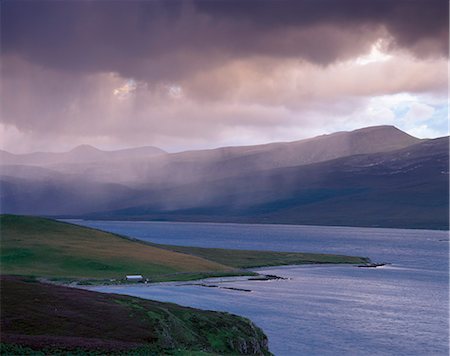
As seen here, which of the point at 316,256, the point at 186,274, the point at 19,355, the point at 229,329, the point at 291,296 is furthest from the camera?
the point at 316,256

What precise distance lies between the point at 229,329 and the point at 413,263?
5861 inches

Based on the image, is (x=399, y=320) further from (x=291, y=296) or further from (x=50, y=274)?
(x=50, y=274)

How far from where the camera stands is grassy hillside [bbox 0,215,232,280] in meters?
127

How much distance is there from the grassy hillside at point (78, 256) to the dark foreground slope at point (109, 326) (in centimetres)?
5643

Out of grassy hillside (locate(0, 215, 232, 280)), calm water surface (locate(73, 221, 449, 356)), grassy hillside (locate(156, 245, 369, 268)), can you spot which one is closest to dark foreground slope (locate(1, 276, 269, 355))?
calm water surface (locate(73, 221, 449, 356))

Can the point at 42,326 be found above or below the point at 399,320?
above

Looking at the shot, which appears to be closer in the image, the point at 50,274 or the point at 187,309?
the point at 187,309

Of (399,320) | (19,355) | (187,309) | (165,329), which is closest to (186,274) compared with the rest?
(399,320)

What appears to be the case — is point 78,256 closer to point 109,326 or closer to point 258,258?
point 258,258

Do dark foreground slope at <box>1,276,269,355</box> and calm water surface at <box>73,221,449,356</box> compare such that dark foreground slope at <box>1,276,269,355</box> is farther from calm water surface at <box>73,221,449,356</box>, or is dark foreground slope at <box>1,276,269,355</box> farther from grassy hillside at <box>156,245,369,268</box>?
grassy hillside at <box>156,245,369,268</box>

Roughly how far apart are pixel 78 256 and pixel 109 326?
83657 mm

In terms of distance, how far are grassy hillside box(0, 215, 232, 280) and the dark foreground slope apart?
185ft

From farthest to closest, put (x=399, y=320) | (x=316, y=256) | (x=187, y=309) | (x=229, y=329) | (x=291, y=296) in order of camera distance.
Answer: (x=316, y=256)
(x=291, y=296)
(x=399, y=320)
(x=187, y=309)
(x=229, y=329)

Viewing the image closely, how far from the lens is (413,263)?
200m
